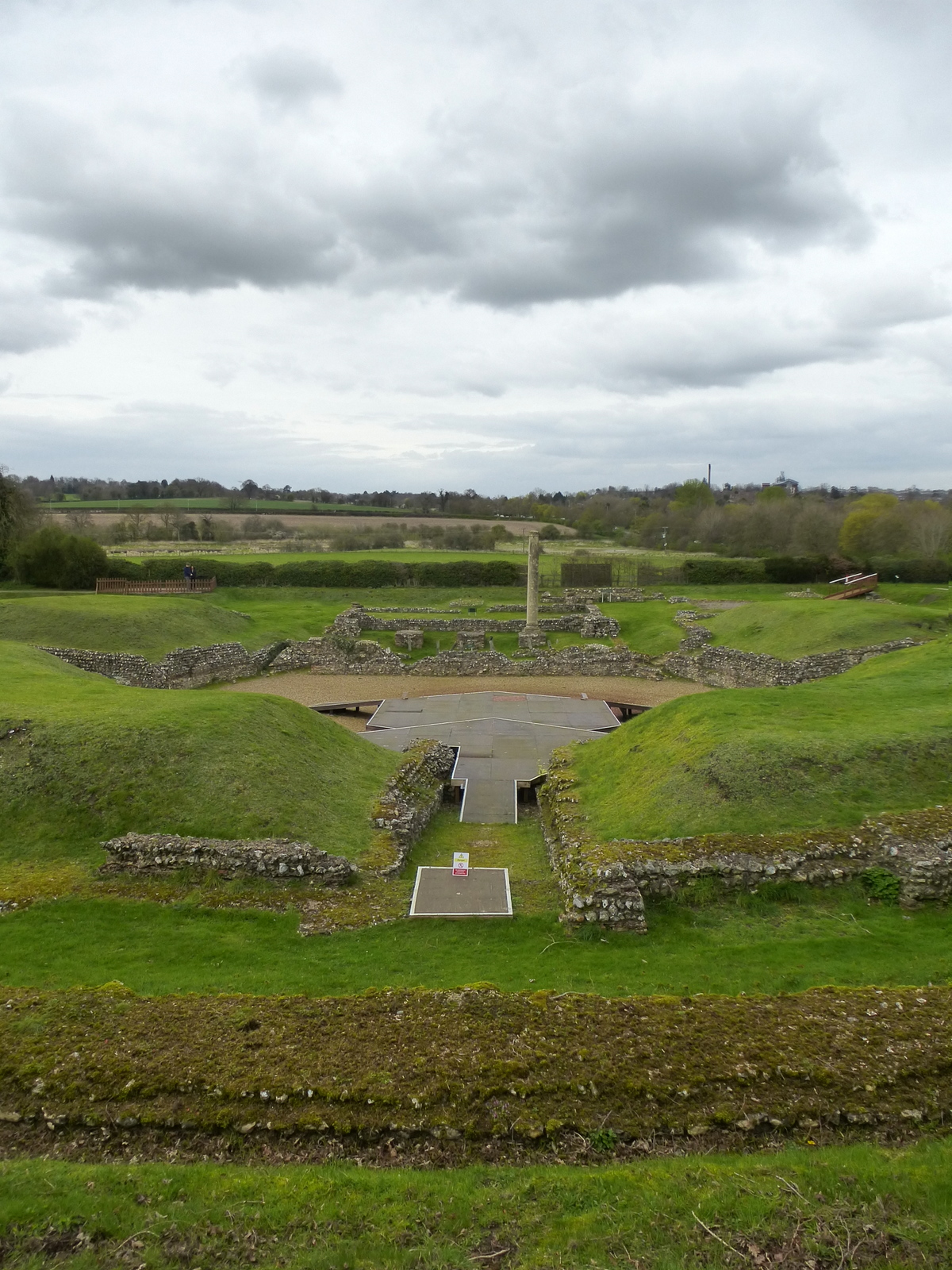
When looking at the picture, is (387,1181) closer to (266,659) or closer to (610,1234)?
(610,1234)

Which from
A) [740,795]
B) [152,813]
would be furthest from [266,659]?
[740,795]

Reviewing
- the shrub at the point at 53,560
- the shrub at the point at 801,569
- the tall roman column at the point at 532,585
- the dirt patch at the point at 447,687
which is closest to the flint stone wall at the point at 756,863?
the dirt patch at the point at 447,687

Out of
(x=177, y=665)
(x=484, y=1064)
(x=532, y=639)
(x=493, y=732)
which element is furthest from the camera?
(x=532, y=639)

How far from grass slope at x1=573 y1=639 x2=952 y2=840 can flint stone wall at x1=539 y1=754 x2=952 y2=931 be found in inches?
30.6

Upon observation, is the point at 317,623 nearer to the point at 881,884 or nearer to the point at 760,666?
the point at 760,666

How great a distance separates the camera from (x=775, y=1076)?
753 cm

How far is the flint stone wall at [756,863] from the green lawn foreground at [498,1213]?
5.32 meters

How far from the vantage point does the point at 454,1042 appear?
26.5 feet

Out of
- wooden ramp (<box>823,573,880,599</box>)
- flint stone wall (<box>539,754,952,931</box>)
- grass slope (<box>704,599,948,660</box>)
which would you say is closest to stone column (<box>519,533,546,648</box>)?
grass slope (<box>704,599,948,660</box>)

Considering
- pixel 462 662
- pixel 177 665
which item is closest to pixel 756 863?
pixel 462 662

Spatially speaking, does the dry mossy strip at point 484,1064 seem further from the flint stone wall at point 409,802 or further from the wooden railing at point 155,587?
the wooden railing at point 155,587

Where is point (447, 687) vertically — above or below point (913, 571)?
below

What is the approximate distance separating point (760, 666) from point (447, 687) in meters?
14.4

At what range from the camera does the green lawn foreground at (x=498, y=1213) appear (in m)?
5.44
